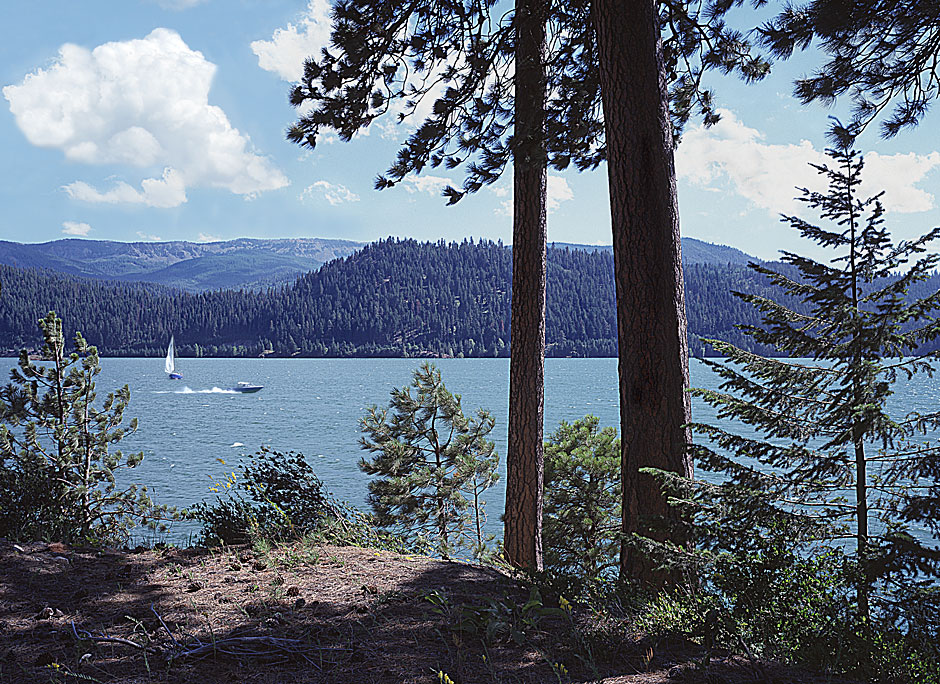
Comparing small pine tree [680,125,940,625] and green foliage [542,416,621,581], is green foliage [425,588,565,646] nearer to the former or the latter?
small pine tree [680,125,940,625]

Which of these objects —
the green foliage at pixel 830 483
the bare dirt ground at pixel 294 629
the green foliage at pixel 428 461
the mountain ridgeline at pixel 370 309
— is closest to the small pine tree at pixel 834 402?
the green foliage at pixel 830 483

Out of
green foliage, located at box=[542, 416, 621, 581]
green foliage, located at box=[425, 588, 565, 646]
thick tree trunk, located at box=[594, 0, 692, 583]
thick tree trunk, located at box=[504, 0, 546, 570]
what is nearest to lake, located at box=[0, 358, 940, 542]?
thick tree trunk, located at box=[504, 0, 546, 570]

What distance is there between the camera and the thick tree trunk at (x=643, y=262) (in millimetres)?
3900

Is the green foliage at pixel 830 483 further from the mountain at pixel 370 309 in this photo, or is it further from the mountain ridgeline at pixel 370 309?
the mountain at pixel 370 309

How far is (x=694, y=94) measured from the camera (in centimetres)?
638

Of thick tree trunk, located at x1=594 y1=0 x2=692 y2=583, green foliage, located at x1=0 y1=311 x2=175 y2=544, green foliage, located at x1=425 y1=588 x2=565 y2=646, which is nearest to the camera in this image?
green foliage, located at x1=425 y1=588 x2=565 y2=646

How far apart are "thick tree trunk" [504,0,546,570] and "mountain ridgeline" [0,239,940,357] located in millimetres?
107352

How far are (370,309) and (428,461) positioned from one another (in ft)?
426

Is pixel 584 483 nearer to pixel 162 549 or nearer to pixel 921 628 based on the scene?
pixel 162 549

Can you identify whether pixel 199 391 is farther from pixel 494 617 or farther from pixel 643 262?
pixel 494 617

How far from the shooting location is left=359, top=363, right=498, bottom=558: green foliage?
12477 millimetres

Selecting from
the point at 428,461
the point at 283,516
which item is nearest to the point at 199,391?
the point at 428,461

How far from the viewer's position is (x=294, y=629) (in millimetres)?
3018

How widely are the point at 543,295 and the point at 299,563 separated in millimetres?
3368
